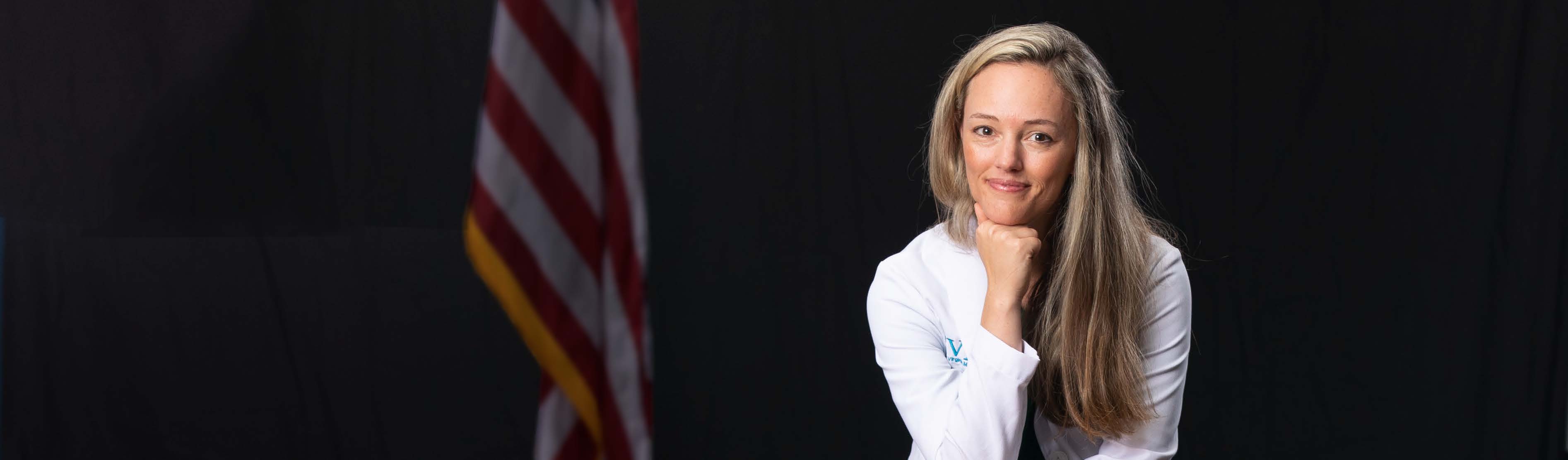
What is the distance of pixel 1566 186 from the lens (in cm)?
261

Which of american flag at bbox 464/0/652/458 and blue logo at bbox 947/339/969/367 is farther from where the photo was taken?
blue logo at bbox 947/339/969/367

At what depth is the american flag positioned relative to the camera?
1.23m

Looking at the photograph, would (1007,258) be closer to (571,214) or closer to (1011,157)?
(1011,157)

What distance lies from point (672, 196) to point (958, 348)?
0.87 metres

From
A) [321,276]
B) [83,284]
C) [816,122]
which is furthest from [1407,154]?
[83,284]

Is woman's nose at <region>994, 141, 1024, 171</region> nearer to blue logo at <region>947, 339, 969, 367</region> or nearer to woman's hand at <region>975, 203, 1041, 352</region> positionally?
woman's hand at <region>975, 203, 1041, 352</region>

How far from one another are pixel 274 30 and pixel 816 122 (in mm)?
1057

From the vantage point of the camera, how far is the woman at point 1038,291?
4.95ft

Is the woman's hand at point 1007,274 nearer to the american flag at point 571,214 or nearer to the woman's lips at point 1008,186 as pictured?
the woman's lips at point 1008,186

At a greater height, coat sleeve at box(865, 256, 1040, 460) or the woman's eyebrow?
the woman's eyebrow

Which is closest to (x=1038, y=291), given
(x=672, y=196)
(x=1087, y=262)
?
(x=1087, y=262)

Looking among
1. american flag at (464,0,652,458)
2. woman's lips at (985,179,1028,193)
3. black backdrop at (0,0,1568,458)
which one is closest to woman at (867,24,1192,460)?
woman's lips at (985,179,1028,193)

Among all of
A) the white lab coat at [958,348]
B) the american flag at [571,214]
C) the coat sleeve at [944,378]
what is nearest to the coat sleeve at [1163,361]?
the white lab coat at [958,348]

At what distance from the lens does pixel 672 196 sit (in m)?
2.36
